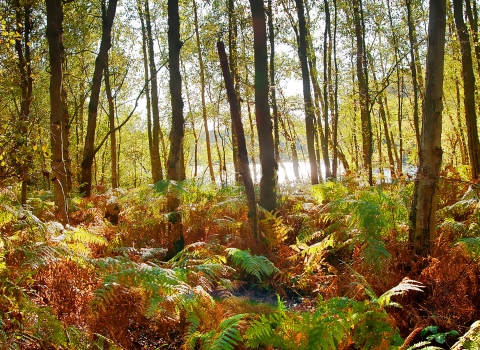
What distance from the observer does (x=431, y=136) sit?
4551mm

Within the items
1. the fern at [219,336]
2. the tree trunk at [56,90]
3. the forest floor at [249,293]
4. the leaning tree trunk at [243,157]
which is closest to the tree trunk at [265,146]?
the forest floor at [249,293]

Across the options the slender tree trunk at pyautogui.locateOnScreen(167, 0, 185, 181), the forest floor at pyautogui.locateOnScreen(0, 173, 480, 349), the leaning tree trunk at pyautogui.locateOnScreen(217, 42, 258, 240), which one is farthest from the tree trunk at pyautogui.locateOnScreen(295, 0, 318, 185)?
the forest floor at pyautogui.locateOnScreen(0, 173, 480, 349)

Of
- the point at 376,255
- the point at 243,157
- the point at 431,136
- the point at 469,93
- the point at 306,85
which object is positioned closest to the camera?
the point at 376,255

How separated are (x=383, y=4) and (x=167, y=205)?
569 inches

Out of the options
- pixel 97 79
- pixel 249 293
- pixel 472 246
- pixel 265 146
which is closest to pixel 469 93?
pixel 265 146

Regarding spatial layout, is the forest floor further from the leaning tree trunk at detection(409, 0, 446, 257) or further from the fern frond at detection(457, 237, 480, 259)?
the leaning tree trunk at detection(409, 0, 446, 257)

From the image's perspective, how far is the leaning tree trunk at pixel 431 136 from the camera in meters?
4.56

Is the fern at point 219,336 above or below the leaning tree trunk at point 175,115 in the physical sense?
below

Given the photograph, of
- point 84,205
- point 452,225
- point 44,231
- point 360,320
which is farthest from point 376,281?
point 84,205

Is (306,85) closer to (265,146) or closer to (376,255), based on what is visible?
(265,146)

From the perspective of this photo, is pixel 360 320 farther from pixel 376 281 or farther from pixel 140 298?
pixel 140 298

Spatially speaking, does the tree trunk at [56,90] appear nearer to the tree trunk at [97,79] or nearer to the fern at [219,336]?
the tree trunk at [97,79]

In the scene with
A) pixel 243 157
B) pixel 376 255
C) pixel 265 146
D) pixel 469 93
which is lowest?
pixel 376 255

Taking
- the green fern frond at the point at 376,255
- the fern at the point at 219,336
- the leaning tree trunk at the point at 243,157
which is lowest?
the fern at the point at 219,336
